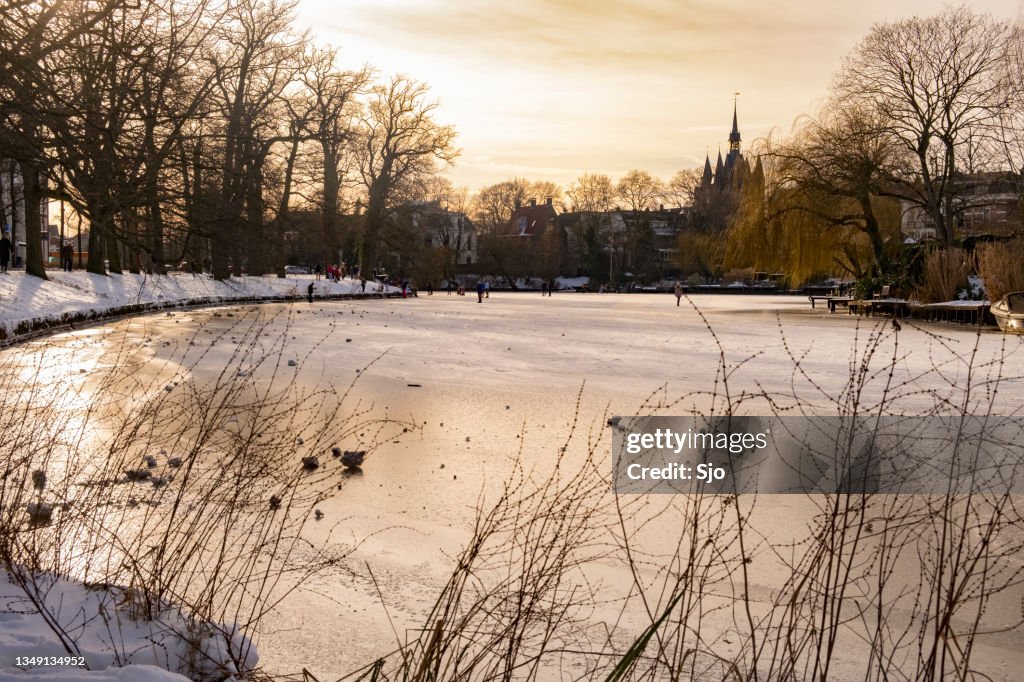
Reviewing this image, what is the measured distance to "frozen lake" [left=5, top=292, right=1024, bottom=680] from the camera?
5.18 m

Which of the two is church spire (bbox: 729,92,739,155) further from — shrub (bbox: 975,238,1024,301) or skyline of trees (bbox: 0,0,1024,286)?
shrub (bbox: 975,238,1024,301)

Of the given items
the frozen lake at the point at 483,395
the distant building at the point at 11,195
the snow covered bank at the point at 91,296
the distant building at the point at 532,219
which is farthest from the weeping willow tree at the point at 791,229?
the distant building at the point at 532,219

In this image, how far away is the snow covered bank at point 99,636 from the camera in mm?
3928

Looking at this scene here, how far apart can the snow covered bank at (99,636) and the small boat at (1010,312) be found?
Result: 24921 mm

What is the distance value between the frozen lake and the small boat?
54 centimetres

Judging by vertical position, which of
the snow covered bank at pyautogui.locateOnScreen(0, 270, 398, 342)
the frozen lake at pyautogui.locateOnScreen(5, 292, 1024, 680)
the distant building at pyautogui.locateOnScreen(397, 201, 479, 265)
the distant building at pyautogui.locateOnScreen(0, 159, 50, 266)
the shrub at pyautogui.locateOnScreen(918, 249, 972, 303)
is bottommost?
the frozen lake at pyautogui.locateOnScreen(5, 292, 1024, 680)

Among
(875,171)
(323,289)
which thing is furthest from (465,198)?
(875,171)

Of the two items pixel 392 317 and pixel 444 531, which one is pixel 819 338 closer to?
pixel 392 317

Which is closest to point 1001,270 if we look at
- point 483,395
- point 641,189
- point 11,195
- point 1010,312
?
point 1010,312

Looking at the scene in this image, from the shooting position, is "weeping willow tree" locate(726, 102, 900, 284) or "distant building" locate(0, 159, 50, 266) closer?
"distant building" locate(0, 159, 50, 266)

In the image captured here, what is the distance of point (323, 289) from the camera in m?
55.5

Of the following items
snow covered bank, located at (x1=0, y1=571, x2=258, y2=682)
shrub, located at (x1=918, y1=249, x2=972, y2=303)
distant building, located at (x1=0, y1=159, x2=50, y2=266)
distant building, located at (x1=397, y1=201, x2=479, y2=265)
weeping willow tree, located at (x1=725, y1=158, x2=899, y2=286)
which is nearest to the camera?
snow covered bank, located at (x1=0, y1=571, x2=258, y2=682)

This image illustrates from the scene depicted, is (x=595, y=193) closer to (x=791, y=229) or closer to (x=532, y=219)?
(x=532, y=219)

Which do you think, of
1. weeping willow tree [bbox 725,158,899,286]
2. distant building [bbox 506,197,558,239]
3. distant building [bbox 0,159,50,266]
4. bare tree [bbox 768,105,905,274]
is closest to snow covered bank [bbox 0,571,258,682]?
distant building [bbox 0,159,50,266]
